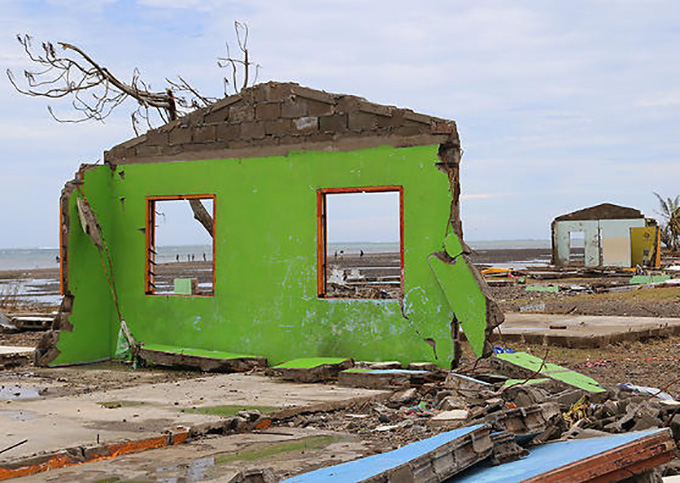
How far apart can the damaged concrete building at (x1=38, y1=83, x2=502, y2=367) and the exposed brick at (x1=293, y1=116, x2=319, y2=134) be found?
0.07 ft

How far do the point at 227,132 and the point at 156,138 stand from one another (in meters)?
1.28

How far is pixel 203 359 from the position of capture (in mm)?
11117

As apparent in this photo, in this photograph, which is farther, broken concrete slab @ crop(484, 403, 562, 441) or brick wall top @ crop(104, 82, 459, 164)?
brick wall top @ crop(104, 82, 459, 164)

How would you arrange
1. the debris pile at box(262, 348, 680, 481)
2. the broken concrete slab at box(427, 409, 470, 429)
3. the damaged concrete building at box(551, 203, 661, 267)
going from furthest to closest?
1. the damaged concrete building at box(551, 203, 661, 267)
2. the broken concrete slab at box(427, 409, 470, 429)
3. the debris pile at box(262, 348, 680, 481)

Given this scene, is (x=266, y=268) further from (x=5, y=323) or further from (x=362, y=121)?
(x=5, y=323)

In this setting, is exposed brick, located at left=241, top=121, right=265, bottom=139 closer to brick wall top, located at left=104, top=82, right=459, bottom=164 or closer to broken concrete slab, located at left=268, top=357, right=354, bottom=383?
brick wall top, located at left=104, top=82, right=459, bottom=164

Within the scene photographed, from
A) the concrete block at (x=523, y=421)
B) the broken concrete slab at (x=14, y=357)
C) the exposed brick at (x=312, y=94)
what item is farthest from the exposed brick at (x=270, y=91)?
the concrete block at (x=523, y=421)

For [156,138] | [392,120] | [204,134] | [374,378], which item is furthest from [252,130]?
[374,378]

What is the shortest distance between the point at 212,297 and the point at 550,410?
246 inches

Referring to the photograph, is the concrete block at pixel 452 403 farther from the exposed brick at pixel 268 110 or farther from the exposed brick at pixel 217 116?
the exposed brick at pixel 217 116

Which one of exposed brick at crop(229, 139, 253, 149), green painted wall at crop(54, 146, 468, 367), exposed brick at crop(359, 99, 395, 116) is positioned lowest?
green painted wall at crop(54, 146, 468, 367)

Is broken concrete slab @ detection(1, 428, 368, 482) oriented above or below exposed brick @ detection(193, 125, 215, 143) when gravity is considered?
below

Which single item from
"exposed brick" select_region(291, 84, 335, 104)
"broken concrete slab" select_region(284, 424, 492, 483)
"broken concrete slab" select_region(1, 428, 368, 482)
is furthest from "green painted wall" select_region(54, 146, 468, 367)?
"broken concrete slab" select_region(284, 424, 492, 483)

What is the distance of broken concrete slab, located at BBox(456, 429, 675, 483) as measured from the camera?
16.6 ft
